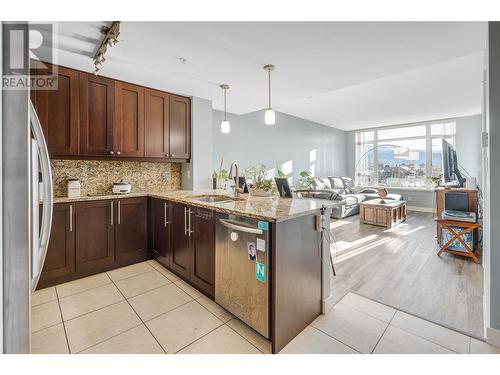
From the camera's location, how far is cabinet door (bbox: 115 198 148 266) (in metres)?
2.86

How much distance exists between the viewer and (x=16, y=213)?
910mm

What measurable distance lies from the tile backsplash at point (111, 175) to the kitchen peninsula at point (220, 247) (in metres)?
0.46

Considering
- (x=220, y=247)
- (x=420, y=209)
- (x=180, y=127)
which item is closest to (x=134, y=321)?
(x=220, y=247)

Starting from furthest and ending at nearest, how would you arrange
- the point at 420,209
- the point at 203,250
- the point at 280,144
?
1. the point at 420,209
2. the point at 280,144
3. the point at 203,250

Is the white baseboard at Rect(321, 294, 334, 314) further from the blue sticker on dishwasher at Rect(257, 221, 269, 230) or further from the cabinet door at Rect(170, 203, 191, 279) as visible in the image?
the cabinet door at Rect(170, 203, 191, 279)

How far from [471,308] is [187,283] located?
261 centimetres

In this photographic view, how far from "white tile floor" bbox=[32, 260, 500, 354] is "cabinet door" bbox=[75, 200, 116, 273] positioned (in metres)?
0.35

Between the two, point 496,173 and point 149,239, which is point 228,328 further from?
point 496,173

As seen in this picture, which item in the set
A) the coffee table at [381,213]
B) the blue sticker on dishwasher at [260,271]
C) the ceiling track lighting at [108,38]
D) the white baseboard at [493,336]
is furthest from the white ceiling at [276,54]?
the coffee table at [381,213]

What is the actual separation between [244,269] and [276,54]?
196cm

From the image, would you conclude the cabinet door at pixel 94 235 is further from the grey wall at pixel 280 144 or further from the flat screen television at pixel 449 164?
the flat screen television at pixel 449 164

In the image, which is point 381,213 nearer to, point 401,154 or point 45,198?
point 401,154
